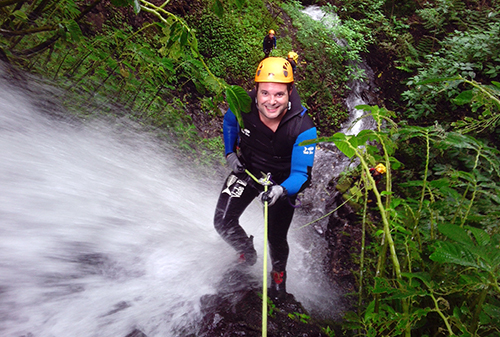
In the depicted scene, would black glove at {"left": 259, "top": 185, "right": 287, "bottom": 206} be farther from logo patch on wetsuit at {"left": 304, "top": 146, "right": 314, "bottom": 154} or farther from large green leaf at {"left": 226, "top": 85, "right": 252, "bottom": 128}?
large green leaf at {"left": 226, "top": 85, "right": 252, "bottom": 128}

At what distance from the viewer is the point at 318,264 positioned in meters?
4.65

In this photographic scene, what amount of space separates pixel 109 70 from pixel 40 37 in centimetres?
92

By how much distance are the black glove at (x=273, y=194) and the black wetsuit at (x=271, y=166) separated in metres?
0.07

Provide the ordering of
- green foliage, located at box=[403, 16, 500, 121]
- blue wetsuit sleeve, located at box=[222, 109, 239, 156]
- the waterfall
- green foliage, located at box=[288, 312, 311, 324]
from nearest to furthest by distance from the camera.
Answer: green foliage, located at box=[288, 312, 311, 324]
blue wetsuit sleeve, located at box=[222, 109, 239, 156]
the waterfall
green foliage, located at box=[403, 16, 500, 121]

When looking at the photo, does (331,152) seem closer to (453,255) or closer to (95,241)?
(95,241)

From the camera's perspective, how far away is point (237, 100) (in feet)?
8.13

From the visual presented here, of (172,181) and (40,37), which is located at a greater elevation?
(40,37)

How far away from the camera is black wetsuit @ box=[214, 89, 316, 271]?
2883mm

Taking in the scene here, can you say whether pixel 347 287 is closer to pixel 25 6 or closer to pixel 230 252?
pixel 230 252

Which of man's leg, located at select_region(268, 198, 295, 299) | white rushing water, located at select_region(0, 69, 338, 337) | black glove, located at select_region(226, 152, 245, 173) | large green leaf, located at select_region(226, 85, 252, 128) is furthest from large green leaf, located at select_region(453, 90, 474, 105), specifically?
white rushing water, located at select_region(0, 69, 338, 337)

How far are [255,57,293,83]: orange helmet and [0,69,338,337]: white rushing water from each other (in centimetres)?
195

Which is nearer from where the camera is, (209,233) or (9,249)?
(9,249)

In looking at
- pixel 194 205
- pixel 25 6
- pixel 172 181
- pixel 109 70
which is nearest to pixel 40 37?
pixel 25 6

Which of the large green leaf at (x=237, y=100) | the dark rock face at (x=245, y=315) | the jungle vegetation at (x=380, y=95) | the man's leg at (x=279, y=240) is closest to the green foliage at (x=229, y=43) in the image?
the jungle vegetation at (x=380, y=95)
